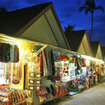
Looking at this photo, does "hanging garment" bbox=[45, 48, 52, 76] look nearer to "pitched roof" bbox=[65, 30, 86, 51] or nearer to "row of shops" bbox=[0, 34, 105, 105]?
"row of shops" bbox=[0, 34, 105, 105]

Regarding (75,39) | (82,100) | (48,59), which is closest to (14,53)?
(48,59)

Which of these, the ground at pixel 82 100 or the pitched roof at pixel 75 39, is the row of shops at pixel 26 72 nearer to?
the ground at pixel 82 100

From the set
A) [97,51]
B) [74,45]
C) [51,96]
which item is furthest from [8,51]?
[97,51]

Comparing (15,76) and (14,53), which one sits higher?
(14,53)

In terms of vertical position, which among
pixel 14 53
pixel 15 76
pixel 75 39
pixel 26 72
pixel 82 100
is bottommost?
pixel 82 100

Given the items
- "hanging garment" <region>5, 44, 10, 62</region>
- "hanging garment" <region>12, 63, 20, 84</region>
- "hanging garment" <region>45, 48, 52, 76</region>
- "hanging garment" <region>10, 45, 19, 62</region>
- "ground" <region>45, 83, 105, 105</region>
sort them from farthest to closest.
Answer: "ground" <region>45, 83, 105, 105</region> < "hanging garment" <region>45, 48, 52, 76</region> < "hanging garment" <region>12, 63, 20, 84</region> < "hanging garment" <region>10, 45, 19, 62</region> < "hanging garment" <region>5, 44, 10, 62</region>

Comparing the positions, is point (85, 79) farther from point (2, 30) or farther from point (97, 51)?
point (97, 51)

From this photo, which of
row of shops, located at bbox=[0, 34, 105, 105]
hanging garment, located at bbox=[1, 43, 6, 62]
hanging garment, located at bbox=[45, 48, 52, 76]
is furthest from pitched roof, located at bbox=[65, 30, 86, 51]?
hanging garment, located at bbox=[1, 43, 6, 62]

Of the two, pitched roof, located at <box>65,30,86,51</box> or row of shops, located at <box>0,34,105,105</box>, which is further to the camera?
pitched roof, located at <box>65,30,86,51</box>

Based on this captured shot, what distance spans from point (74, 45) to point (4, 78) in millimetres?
12643

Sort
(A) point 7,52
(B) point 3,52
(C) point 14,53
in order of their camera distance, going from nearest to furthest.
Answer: (B) point 3,52
(A) point 7,52
(C) point 14,53

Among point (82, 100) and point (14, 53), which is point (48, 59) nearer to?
point (14, 53)

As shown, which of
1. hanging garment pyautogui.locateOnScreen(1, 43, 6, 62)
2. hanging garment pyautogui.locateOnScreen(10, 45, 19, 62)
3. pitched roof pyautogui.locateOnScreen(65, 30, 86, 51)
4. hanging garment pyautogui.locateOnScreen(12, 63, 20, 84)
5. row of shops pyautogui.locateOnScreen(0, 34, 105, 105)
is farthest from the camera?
pitched roof pyautogui.locateOnScreen(65, 30, 86, 51)

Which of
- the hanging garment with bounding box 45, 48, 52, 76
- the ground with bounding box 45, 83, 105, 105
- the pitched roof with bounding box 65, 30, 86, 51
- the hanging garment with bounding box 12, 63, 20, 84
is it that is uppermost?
the pitched roof with bounding box 65, 30, 86, 51
